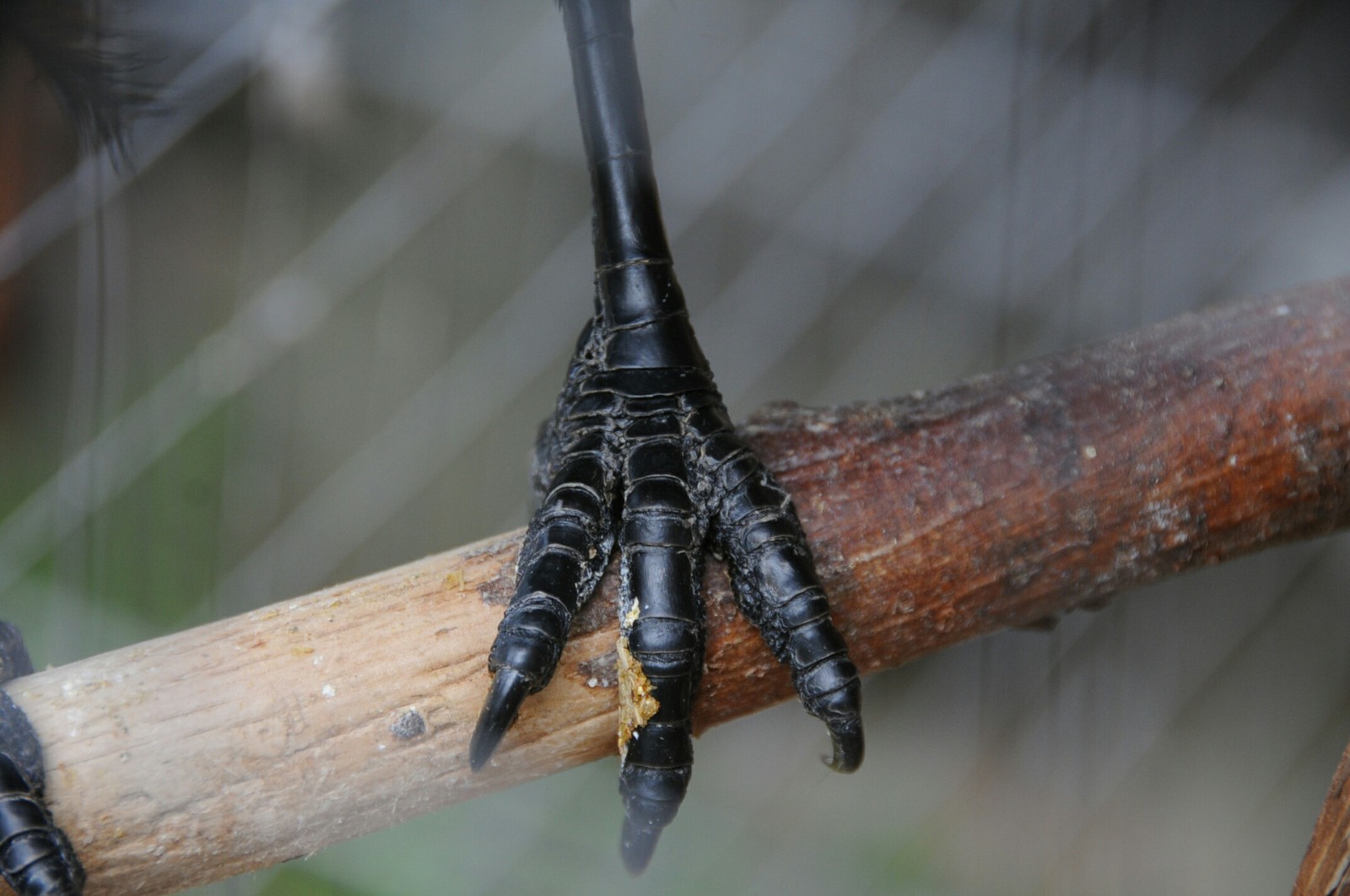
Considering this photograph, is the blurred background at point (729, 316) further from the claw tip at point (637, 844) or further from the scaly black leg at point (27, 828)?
the claw tip at point (637, 844)

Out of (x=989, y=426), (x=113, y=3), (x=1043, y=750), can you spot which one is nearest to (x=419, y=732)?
(x=989, y=426)

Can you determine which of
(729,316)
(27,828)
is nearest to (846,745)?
(27,828)

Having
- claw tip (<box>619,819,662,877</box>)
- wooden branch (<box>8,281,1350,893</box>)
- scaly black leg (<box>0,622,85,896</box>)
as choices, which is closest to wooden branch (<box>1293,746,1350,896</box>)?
wooden branch (<box>8,281,1350,893</box>)

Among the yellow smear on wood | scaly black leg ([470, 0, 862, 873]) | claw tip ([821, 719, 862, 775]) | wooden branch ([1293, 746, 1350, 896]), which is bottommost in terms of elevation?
wooden branch ([1293, 746, 1350, 896])

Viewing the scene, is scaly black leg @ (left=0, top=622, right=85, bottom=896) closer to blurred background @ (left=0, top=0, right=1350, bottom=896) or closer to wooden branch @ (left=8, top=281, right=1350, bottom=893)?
wooden branch @ (left=8, top=281, right=1350, bottom=893)

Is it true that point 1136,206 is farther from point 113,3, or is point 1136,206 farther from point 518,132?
point 113,3

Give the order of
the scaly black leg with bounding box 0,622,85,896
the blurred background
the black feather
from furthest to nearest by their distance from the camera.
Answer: the blurred background → the black feather → the scaly black leg with bounding box 0,622,85,896

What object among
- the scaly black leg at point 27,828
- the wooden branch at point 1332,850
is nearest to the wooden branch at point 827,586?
the scaly black leg at point 27,828
